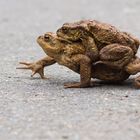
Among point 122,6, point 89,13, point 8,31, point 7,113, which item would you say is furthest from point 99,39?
point 122,6

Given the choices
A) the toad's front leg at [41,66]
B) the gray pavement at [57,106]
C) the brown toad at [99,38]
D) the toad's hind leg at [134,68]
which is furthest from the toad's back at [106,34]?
the toad's front leg at [41,66]

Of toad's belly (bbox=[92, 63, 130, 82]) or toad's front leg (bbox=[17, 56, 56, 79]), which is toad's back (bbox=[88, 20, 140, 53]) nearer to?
toad's belly (bbox=[92, 63, 130, 82])

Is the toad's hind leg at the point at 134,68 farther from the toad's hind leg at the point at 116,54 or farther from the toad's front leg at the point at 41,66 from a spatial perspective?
the toad's front leg at the point at 41,66

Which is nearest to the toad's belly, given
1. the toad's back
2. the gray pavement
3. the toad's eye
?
the gray pavement

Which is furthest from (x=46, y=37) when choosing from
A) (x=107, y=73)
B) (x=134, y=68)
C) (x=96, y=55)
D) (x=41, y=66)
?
(x=134, y=68)

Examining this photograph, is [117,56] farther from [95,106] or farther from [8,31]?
[8,31]

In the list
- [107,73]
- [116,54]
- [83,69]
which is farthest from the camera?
[107,73]

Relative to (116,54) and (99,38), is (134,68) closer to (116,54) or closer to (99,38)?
(116,54)
